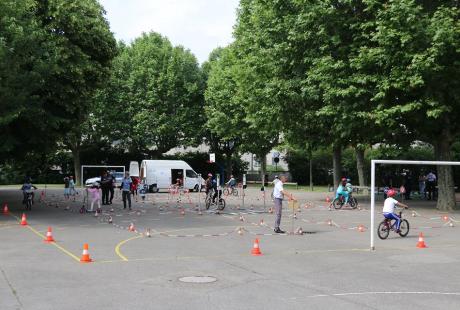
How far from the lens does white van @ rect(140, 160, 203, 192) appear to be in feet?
151

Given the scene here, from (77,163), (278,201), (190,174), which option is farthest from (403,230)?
(77,163)

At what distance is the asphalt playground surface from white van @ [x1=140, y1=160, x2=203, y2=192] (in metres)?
24.9

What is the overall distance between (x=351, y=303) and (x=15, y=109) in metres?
16.5

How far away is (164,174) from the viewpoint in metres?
46.4

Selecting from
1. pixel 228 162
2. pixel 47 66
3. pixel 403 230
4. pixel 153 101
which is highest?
pixel 153 101

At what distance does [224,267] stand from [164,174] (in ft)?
117

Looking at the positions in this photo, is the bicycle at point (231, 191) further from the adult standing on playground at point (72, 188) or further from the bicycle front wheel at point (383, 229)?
the bicycle front wheel at point (383, 229)

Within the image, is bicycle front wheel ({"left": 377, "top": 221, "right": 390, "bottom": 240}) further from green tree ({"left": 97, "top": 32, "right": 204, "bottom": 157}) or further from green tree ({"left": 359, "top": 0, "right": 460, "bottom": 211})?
green tree ({"left": 97, "top": 32, "right": 204, "bottom": 157})

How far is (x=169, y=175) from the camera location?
152ft

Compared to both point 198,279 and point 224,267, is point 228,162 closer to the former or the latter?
point 224,267

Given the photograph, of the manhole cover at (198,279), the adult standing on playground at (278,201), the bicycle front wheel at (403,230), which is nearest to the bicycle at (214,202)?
the adult standing on playground at (278,201)

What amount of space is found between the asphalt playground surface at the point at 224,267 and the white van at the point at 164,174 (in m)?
24.9

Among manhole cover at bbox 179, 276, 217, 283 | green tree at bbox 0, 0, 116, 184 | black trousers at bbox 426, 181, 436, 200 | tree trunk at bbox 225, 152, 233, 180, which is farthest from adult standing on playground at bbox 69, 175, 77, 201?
manhole cover at bbox 179, 276, 217, 283

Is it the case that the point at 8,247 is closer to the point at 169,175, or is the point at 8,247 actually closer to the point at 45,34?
the point at 45,34
